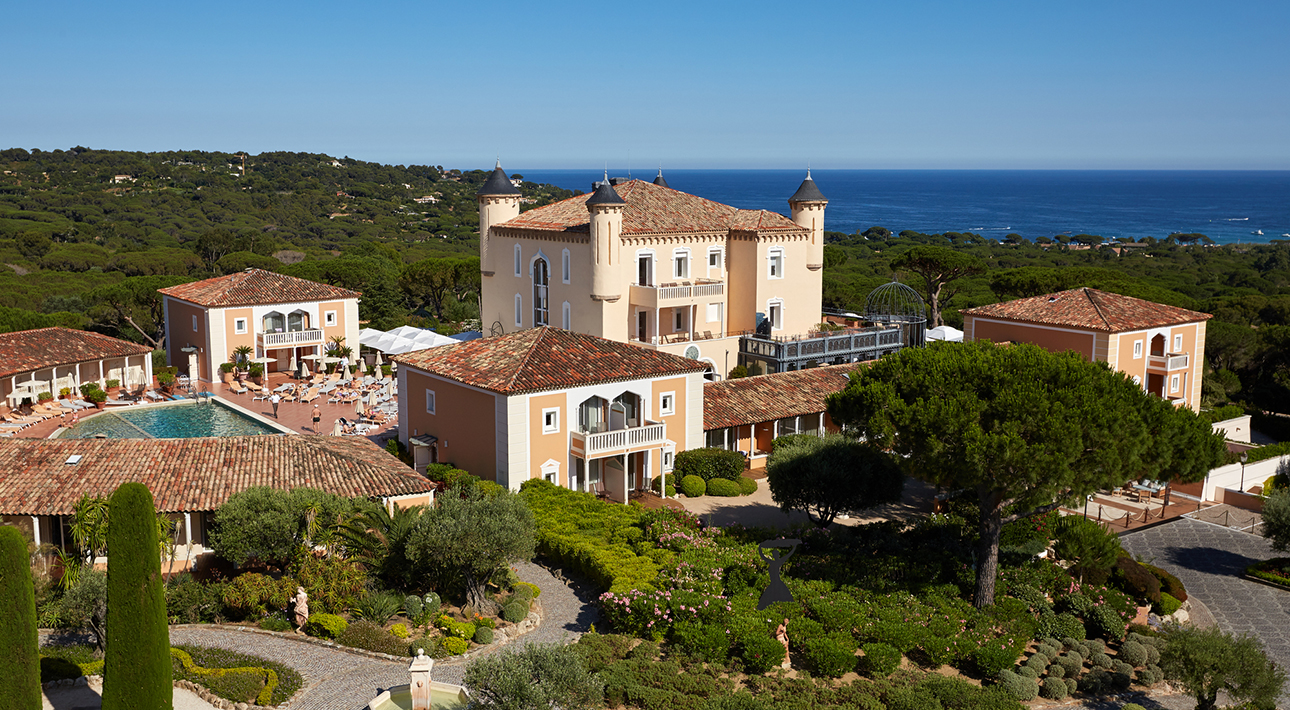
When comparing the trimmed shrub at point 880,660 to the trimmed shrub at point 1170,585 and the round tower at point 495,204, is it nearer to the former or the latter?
the trimmed shrub at point 1170,585

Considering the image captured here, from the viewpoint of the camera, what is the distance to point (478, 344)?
31422mm

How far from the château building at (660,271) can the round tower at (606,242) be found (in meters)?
0.04

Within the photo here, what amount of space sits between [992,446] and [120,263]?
70.8 meters

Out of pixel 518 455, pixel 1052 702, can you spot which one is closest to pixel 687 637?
pixel 1052 702

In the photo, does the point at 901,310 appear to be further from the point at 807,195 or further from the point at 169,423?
the point at 169,423

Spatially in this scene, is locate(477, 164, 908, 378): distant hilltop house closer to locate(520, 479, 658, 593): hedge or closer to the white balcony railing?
the white balcony railing

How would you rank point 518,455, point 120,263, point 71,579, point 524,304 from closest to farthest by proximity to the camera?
point 71,579 < point 518,455 < point 524,304 < point 120,263

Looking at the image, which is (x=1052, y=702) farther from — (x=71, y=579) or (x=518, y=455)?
(x=71, y=579)

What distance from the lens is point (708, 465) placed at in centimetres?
3077

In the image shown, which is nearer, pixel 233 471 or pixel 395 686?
pixel 395 686

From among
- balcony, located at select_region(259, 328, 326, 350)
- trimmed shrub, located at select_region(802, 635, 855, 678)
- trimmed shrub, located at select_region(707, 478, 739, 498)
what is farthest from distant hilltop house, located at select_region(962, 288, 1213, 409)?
balcony, located at select_region(259, 328, 326, 350)

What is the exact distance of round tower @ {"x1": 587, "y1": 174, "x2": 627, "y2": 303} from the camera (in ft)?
127

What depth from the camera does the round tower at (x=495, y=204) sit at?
147 feet

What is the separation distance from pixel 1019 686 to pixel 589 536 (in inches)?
411
